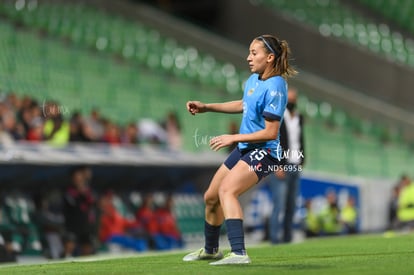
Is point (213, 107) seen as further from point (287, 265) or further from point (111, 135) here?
point (111, 135)

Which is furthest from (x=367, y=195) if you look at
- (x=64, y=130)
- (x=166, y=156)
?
(x=64, y=130)

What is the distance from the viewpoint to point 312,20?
121ft

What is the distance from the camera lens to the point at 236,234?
10.3 m

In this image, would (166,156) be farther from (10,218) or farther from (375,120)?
(375,120)

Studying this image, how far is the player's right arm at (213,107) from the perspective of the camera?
1070cm

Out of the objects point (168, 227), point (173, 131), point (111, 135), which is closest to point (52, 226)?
point (111, 135)

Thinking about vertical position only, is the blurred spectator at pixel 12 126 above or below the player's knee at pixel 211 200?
above

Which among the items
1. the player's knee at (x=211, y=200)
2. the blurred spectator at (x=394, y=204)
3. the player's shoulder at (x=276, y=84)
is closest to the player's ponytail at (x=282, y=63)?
the player's shoulder at (x=276, y=84)

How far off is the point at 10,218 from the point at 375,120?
17774 mm

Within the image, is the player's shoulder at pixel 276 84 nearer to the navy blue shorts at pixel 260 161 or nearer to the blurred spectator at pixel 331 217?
the navy blue shorts at pixel 260 161

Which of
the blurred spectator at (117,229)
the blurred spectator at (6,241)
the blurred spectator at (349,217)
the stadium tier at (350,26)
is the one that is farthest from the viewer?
the stadium tier at (350,26)

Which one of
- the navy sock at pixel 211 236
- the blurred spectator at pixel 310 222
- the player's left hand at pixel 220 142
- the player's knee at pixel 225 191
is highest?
the player's left hand at pixel 220 142

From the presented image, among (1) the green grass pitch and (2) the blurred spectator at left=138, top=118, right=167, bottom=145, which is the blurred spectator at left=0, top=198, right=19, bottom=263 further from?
(2) the blurred spectator at left=138, top=118, right=167, bottom=145

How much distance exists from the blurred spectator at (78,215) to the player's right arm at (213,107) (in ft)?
25.0
